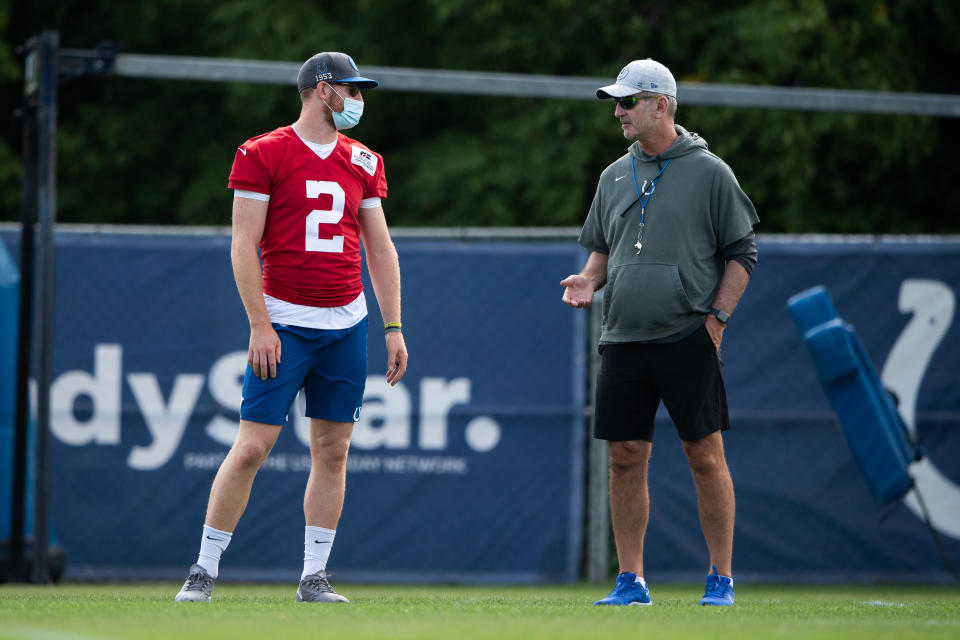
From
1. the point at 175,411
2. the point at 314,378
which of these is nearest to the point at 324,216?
the point at 314,378

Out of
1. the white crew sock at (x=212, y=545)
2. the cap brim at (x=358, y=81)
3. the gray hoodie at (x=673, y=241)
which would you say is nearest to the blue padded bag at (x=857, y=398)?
the gray hoodie at (x=673, y=241)

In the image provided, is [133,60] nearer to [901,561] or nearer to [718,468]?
[718,468]

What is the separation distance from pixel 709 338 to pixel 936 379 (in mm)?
4065

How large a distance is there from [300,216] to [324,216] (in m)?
0.09

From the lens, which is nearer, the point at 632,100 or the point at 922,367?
the point at 632,100

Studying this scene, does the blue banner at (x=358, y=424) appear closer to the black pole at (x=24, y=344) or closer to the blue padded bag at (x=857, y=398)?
the black pole at (x=24, y=344)

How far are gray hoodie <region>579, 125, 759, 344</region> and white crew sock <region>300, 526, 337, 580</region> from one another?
1.39 m

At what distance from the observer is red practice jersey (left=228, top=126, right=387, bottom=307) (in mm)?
5016

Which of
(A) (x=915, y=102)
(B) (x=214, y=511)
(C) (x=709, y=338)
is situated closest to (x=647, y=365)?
(C) (x=709, y=338)

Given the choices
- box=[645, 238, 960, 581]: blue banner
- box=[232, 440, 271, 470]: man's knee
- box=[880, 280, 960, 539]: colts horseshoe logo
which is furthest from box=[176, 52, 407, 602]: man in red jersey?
box=[880, 280, 960, 539]: colts horseshoe logo

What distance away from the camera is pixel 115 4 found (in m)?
15.1

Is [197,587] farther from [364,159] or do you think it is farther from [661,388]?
[661,388]

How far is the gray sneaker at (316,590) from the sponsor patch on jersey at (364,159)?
5.27 ft

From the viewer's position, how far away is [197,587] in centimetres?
500
